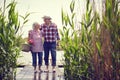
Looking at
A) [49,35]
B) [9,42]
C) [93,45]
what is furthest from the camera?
[49,35]

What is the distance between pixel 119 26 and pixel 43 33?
4534 mm

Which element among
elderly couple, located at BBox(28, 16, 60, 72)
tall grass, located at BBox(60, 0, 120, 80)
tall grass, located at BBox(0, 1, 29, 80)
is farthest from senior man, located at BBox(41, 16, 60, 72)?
tall grass, located at BBox(0, 1, 29, 80)

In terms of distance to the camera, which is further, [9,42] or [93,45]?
[9,42]

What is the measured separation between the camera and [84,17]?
17.4ft

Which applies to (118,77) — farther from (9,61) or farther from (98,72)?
(9,61)

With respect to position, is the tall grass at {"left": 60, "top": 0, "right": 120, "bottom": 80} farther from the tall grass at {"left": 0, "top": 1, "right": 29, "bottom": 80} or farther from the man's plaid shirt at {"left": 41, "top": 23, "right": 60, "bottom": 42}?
the man's plaid shirt at {"left": 41, "top": 23, "right": 60, "bottom": 42}

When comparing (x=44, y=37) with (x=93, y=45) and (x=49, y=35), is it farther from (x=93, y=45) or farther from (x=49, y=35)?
(x=93, y=45)

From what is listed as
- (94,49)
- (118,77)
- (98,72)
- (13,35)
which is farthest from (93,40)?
(13,35)

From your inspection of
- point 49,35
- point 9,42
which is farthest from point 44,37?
point 9,42

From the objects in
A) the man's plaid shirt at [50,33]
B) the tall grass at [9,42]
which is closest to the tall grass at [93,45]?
the tall grass at [9,42]

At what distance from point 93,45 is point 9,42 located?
1342mm

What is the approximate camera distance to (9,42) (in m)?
5.31

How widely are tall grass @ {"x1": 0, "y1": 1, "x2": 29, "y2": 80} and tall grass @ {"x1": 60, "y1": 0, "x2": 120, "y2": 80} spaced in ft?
3.10

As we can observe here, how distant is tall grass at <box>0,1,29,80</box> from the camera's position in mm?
5305
